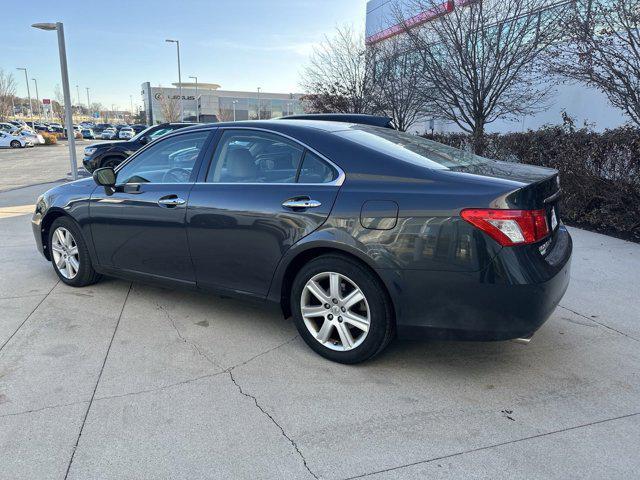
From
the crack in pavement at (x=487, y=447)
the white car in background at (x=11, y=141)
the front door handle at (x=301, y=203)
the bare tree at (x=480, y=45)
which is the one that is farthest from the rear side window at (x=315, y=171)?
the white car in background at (x=11, y=141)

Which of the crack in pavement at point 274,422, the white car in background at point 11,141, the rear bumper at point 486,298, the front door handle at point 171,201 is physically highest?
the front door handle at point 171,201

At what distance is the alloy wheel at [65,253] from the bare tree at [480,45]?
Result: 7.86 m

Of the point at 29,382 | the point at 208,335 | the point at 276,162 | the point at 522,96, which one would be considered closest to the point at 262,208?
the point at 276,162

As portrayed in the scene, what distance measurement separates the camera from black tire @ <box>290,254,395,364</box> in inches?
121

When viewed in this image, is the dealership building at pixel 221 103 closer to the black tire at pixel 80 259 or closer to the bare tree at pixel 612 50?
the bare tree at pixel 612 50

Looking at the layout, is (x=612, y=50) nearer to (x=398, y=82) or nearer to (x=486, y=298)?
(x=486, y=298)

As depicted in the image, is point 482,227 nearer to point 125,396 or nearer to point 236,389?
point 236,389

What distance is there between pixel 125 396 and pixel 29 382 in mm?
682

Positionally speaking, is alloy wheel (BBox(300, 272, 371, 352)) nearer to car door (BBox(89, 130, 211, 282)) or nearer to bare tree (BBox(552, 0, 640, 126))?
car door (BBox(89, 130, 211, 282))

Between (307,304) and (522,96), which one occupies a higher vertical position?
(522,96)

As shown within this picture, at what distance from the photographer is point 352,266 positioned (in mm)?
3141

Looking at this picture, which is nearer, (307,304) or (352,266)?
(352,266)

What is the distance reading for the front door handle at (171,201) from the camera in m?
3.90

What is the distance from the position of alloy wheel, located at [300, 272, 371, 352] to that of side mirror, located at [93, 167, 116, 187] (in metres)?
2.16
